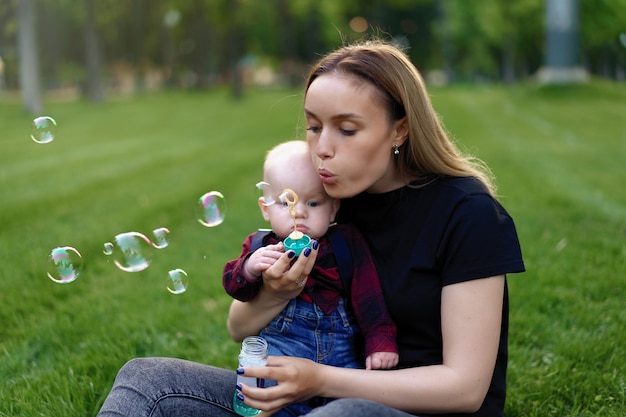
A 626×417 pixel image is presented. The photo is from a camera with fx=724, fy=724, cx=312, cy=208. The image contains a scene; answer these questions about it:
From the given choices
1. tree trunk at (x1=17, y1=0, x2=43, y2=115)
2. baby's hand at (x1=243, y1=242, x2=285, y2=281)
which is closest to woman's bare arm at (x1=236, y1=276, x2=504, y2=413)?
baby's hand at (x1=243, y1=242, x2=285, y2=281)

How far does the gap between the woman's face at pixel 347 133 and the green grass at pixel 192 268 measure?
59cm

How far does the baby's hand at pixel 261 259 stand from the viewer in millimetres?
2117

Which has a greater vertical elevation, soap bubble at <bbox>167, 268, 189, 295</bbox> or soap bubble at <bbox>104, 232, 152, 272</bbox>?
soap bubble at <bbox>104, 232, 152, 272</bbox>

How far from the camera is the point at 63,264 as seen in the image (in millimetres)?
2984

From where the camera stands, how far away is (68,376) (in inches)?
128

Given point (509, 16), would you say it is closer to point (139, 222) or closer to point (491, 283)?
point (139, 222)

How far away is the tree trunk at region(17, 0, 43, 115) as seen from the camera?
25.9 m

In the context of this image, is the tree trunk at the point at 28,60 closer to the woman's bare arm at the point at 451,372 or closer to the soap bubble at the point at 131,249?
the soap bubble at the point at 131,249

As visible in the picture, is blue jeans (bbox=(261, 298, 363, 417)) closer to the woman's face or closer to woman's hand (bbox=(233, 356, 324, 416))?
woman's hand (bbox=(233, 356, 324, 416))

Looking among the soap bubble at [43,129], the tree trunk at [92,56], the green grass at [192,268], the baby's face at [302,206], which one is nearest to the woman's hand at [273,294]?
the baby's face at [302,206]

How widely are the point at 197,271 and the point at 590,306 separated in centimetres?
278

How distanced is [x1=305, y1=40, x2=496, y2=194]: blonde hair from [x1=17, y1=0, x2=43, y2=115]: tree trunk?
25.7 metres

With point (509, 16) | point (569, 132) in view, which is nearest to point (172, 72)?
point (509, 16)

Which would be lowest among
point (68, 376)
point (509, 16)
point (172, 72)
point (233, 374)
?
point (172, 72)
